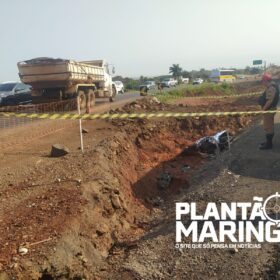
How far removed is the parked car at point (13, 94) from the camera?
2053 centimetres

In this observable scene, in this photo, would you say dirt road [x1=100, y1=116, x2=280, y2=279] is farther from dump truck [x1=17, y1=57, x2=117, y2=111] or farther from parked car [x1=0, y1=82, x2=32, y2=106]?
parked car [x1=0, y1=82, x2=32, y2=106]

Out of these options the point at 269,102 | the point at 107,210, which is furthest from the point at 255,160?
the point at 107,210

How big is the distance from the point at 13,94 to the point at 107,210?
15.3 meters

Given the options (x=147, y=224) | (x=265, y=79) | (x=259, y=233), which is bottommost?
(x=147, y=224)

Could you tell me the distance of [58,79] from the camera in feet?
58.5

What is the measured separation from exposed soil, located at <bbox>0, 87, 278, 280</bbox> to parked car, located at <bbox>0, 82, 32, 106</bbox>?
849 cm

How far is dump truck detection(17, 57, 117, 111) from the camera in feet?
58.0

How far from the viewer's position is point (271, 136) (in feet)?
35.3

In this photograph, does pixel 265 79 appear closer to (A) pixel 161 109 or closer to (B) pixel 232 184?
(B) pixel 232 184

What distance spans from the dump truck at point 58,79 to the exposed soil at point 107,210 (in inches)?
220

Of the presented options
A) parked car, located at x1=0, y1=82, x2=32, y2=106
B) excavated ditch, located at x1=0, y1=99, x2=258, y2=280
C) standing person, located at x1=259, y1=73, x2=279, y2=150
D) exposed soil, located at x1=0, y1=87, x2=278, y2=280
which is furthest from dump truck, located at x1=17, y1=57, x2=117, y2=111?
standing person, located at x1=259, y1=73, x2=279, y2=150

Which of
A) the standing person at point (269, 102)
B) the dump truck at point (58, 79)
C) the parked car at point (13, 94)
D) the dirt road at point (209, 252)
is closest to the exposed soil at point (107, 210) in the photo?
the dirt road at point (209, 252)

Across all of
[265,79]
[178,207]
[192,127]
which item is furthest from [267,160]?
[192,127]

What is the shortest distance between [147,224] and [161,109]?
11493mm
